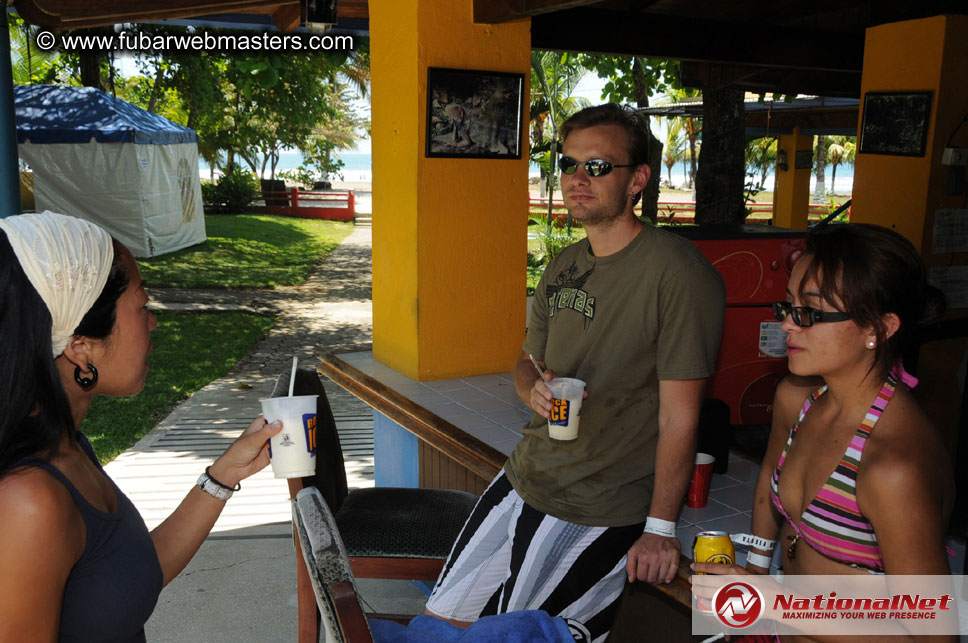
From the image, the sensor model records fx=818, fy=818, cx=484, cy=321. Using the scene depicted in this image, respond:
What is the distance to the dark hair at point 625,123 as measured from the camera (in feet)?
8.34

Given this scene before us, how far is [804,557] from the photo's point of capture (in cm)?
185

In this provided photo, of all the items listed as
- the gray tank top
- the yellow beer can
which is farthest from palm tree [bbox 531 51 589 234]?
the gray tank top

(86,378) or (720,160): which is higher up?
(720,160)

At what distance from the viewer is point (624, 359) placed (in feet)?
7.91

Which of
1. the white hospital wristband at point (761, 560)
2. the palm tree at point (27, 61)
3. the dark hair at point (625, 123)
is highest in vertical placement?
the palm tree at point (27, 61)

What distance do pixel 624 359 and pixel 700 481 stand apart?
711 mm

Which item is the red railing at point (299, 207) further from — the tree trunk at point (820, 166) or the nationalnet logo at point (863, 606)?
the tree trunk at point (820, 166)

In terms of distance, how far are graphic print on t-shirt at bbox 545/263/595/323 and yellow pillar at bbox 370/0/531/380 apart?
1.88m

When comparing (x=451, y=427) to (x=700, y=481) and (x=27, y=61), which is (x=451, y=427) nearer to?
(x=700, y=481)

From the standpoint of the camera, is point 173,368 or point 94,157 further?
point 94,157

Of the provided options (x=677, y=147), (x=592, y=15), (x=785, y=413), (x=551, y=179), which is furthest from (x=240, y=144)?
(x=677, y=147)

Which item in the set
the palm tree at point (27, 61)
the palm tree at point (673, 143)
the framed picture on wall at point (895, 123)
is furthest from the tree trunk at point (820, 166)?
the framed picture on wall at point (895, 123)

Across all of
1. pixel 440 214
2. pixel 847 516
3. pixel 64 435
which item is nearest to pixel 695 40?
pixel 440 214

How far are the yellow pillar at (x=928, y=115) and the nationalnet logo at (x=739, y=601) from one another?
12.4 feet
